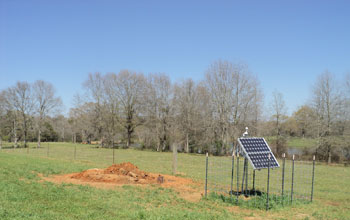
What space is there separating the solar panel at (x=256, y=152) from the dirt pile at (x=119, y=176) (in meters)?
4.54

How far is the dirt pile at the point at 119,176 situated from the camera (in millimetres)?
12180

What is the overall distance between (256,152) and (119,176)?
20.7ft

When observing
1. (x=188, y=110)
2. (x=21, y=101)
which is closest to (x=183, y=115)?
(x=188, y=110)

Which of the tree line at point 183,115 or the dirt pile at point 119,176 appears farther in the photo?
the tree line at point 183,115

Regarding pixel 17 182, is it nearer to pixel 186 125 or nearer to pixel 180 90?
Answer: pixel 186 125

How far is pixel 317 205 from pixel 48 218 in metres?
8.57

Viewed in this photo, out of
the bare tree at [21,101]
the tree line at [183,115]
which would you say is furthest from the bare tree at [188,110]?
the bare tree at [21,101]

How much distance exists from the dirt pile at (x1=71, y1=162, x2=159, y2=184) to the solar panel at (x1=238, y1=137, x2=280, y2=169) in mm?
4542

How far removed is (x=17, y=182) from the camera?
424 inches

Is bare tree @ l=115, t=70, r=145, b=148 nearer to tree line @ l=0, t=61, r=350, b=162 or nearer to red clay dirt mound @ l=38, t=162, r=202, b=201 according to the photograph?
tree line @ l=0, t=61, r=350, b=162

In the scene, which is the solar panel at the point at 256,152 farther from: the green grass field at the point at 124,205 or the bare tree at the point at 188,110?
the bare tree at the point at 188,110

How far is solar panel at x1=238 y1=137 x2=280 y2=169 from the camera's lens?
9305 millimetres

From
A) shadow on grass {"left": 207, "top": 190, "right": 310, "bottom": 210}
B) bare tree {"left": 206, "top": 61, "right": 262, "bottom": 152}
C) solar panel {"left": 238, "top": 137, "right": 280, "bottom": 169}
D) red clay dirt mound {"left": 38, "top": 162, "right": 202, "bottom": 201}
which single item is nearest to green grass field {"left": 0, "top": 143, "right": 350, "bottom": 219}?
shadow on grass {"left": 207, "top": 190, "right": 310, "bottom": 210}

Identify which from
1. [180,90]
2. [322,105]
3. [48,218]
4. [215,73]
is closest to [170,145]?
[180,90]
